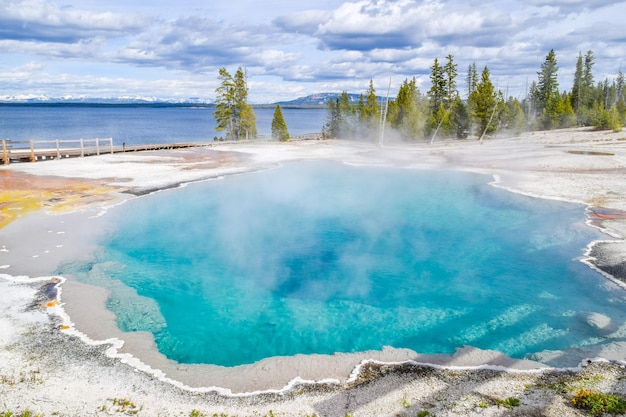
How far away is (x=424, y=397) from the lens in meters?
8.05

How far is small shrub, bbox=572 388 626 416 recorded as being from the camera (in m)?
7.18

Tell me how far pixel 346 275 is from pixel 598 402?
8896 mm

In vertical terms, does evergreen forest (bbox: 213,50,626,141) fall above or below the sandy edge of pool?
above

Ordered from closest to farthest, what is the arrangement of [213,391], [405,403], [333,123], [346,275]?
[405,403] → [213,391] → [346,275] → [333,123]

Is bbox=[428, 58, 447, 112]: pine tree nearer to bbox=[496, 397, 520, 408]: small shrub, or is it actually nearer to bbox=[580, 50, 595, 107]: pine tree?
bbox=[580, 50, 595, 107]: pine tree

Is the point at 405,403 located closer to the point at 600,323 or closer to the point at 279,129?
the point at 600,323

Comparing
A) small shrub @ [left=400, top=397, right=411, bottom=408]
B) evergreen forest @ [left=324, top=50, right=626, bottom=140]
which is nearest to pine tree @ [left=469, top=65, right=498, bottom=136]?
evergreen forest @ [left=324, top=50, right=626, bottom=140]

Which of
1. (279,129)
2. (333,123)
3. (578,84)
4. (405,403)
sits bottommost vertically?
(405,403)

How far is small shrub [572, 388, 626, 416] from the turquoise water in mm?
2815

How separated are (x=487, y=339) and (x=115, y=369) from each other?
851cm

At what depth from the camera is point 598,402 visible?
7.36m

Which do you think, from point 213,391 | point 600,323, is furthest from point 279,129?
point 213,391

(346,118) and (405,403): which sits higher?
(346,118)

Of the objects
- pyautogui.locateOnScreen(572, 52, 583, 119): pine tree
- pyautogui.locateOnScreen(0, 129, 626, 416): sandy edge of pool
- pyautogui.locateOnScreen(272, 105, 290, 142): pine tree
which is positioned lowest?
pyautogui.locateOnScreen(0, 129, 626, 416): sandy edge of pool
